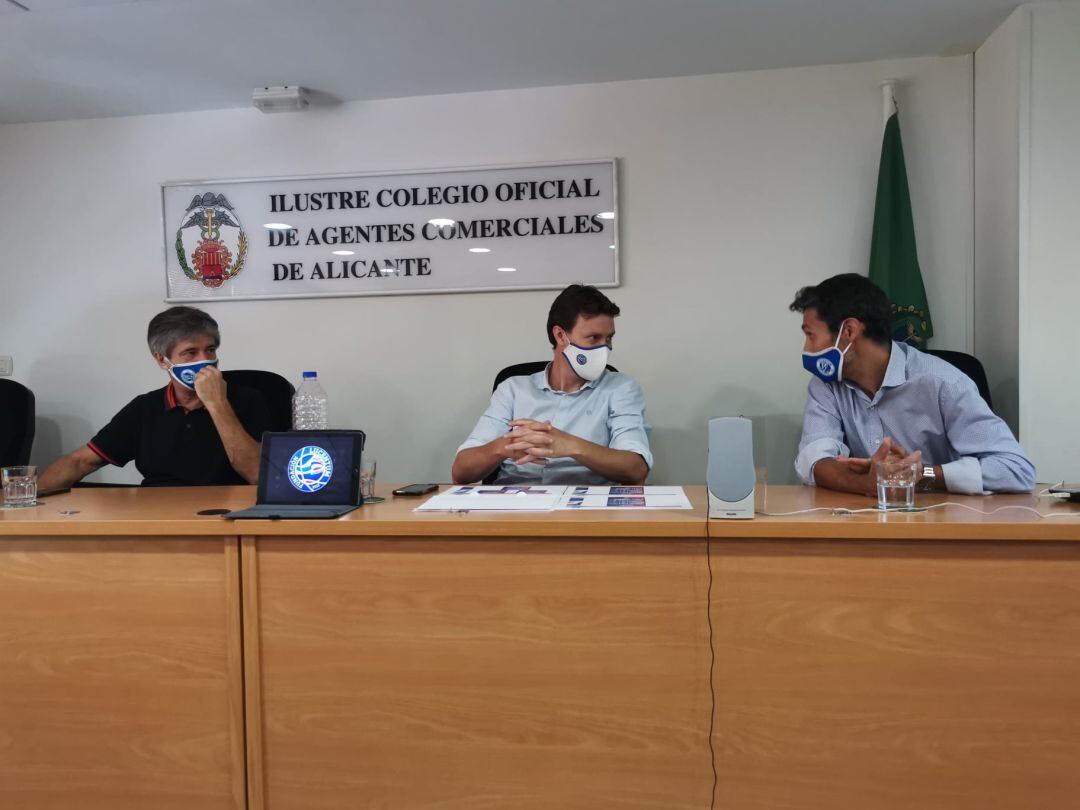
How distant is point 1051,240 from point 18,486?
3028 millimetres

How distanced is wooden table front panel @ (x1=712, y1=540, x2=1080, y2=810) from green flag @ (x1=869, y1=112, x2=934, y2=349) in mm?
1884

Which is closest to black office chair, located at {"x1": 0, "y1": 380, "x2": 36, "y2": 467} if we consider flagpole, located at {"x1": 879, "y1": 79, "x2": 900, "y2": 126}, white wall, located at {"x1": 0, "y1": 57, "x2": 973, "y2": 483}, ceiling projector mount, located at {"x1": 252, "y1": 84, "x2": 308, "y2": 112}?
white wall, located at {"x1": 0, "y1": 57, "x2": 973, "y2": 483}

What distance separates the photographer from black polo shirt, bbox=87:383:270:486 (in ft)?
8.18

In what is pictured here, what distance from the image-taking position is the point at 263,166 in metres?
3.51

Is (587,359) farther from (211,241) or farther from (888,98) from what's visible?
(211,241)

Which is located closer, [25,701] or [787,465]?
[25,701]

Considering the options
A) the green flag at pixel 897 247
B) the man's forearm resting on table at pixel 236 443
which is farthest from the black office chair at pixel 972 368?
the man's forearm resting on table at pixel 236 443

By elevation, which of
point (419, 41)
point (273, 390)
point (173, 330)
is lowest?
Answer: point (273, 390)

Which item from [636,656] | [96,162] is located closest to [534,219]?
[96,162]

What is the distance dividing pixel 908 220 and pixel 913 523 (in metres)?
2.05

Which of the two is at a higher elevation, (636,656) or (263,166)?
(263,166)

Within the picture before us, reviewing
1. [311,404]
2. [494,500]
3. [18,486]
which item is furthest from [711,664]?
[311,404]

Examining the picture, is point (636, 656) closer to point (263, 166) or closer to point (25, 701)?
point (25, 701)

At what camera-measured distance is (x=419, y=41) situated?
2.85 metres
